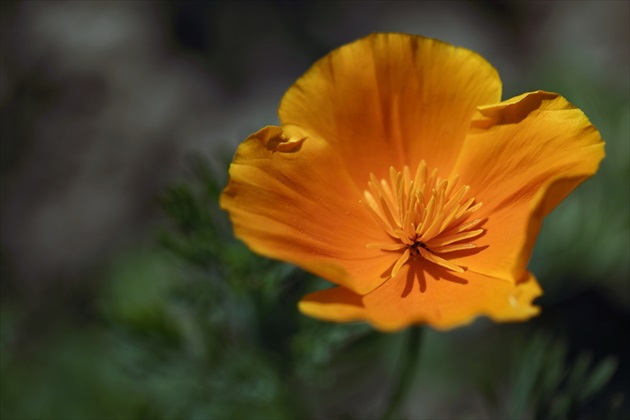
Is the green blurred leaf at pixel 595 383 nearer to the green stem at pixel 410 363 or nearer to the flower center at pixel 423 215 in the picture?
the green stem at pixel 410 363

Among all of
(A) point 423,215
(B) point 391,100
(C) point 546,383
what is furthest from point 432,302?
(C) point 546,383

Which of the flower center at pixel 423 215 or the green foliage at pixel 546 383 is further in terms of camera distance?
the green foliage at pixel 546 383

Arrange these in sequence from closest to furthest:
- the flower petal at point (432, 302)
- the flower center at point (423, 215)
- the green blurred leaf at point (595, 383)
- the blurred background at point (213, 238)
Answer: the flower petal at point (432, 302)
the flower center at point (423, 215)
the green blurred leaf at point (595, 383)
the blurred background at point (213, 238)

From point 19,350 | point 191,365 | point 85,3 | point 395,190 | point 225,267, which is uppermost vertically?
point 85,3

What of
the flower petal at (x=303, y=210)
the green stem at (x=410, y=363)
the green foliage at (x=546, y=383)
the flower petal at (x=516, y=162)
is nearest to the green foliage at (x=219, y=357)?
the green foliage at (x=546, y=383)

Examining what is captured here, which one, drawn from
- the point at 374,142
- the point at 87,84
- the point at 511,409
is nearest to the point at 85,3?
the point at 87,84

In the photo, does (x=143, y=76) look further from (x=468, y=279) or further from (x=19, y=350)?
(x=468, y=279)
